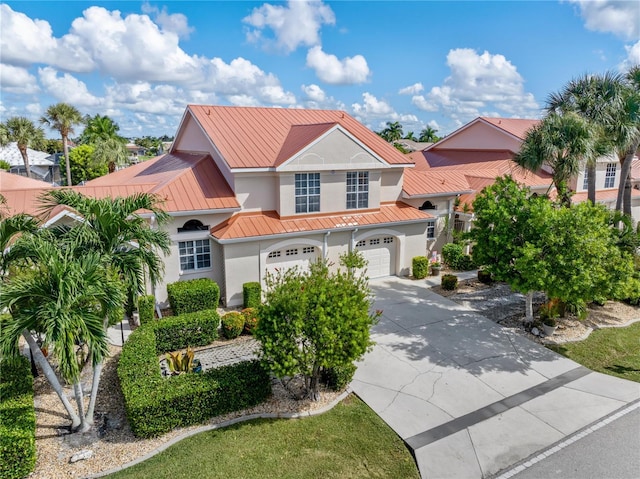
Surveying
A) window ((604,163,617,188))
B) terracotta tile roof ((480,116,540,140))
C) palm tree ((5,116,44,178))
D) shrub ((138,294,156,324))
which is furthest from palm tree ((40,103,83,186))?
window ((604,163,617,188))

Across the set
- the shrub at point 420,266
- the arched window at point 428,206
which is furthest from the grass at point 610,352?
the arched window at point 428,206

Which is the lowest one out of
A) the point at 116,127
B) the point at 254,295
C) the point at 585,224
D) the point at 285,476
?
the point at 285,476

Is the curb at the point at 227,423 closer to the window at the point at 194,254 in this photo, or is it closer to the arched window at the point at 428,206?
the window at the point at 194,254

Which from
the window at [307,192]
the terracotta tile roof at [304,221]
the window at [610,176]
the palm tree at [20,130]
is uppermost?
the palm tree at [20,130]

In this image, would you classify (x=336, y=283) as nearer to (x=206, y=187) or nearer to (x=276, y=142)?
(x=206, y=187)

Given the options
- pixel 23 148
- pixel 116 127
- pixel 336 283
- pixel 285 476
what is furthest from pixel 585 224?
pixel 23 148

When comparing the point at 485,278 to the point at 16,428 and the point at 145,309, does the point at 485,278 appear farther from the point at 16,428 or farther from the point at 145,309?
the point at 16,428

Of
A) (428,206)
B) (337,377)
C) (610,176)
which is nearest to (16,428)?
(337,377)
